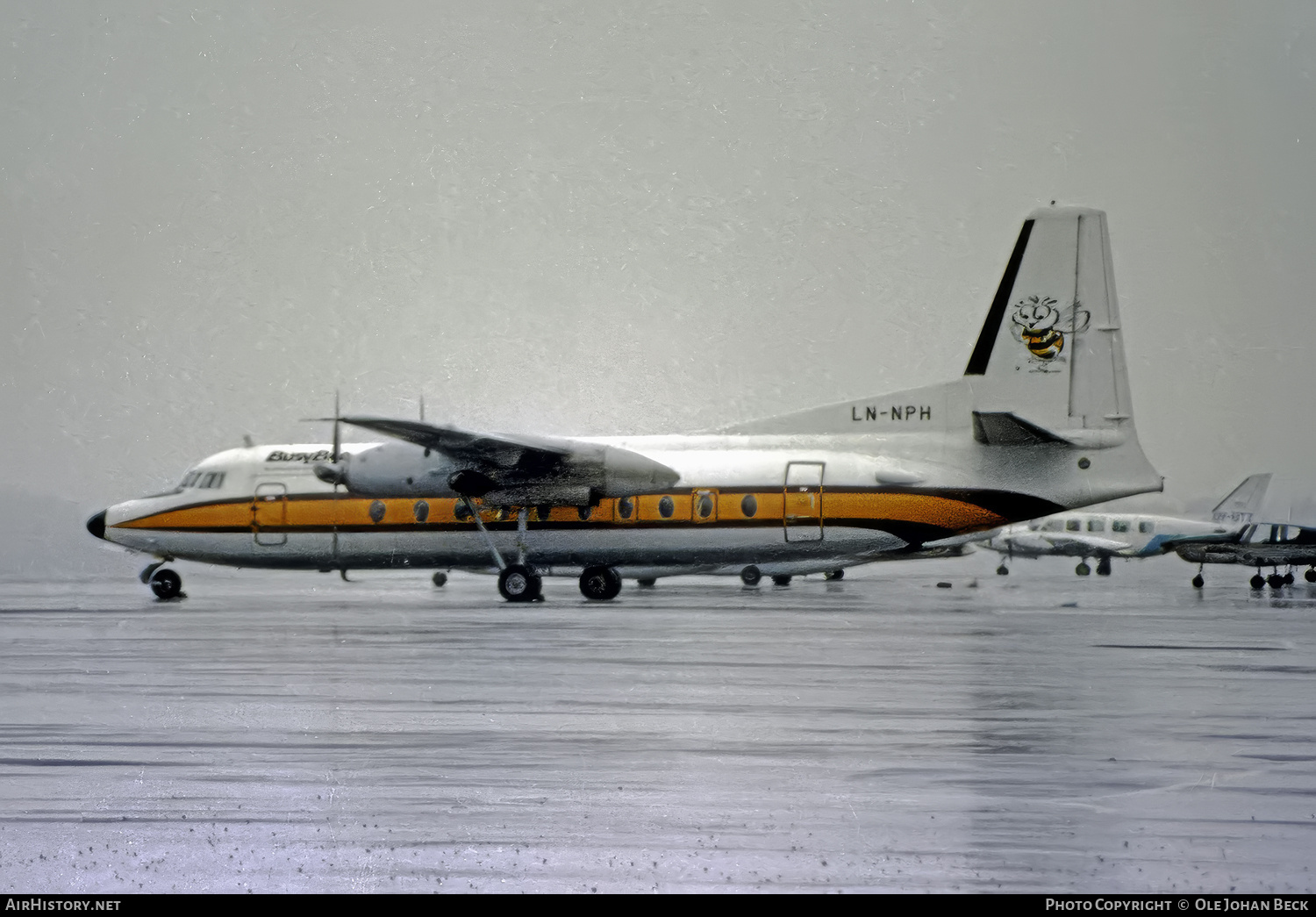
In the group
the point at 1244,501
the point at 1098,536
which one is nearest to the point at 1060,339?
the point at 1244,501

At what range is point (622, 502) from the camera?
27891 millimetres

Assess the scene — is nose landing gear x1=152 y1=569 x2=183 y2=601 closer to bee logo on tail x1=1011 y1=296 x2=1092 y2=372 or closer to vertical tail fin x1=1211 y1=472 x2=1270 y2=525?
bee logo on tail x1=1011 y1=296 x2=1092 y2=372

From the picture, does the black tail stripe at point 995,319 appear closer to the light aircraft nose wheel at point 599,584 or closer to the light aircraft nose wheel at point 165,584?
the light aircraft nose wheel at point 599,584

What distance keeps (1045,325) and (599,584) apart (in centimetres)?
994

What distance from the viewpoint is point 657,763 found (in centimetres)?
873

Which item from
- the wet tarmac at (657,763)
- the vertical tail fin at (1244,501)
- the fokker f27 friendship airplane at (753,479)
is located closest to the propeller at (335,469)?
the fokker f27 friendship airplane at (753,479)

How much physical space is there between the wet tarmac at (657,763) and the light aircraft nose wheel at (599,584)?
921 centimetres

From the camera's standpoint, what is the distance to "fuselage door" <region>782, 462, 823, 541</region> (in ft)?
87.5

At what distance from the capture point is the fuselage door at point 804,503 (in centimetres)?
2668

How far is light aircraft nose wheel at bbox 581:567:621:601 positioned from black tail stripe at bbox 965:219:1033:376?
8008 mm

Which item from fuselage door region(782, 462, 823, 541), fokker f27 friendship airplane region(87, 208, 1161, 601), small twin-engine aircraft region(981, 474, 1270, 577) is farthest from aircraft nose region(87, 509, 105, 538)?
small twin-engine aircraft region(981, 474, 1270, 577)

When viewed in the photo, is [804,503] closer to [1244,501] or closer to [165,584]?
[165,584]
